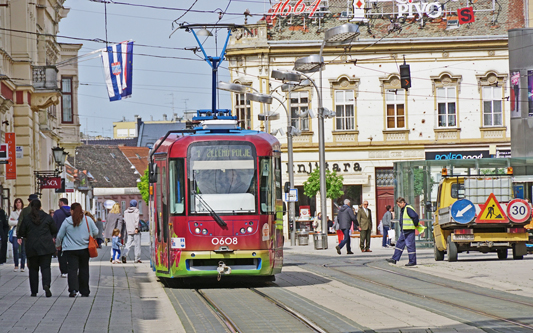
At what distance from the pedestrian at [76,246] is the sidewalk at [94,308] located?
25 cm

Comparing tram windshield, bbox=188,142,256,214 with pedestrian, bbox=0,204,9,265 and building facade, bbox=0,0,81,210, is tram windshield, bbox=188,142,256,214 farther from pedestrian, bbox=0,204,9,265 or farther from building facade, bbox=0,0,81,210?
building facade, bbox=0,0,81,210

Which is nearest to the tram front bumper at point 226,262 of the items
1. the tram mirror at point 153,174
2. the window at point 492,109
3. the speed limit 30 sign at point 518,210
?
the tram mirror at point 153,174

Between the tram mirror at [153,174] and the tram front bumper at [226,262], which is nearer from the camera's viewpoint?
the tram front bumper at [226,262]

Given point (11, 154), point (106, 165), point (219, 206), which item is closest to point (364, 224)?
point (11, 154)

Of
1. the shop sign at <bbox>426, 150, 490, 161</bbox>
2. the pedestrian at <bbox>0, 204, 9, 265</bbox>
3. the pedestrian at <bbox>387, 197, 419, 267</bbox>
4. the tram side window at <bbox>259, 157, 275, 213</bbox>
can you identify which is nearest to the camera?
the tram side window at <bbox>259, 157, 275, 213</bbox>

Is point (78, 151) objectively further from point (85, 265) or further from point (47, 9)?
point (85, 265)

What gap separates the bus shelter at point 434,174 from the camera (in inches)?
1298

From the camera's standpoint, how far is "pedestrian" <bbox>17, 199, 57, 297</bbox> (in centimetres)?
1548

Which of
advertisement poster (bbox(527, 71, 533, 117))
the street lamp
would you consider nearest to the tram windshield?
the street lamp

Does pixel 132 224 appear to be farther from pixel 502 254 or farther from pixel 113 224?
pixel 502 254

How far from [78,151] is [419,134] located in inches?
2184

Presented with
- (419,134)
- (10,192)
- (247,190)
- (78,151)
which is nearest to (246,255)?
(247,190)

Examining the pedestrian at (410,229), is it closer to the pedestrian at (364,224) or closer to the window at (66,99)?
the pedestrian at (364,224)

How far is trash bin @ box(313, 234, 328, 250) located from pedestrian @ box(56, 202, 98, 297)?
2099cm
